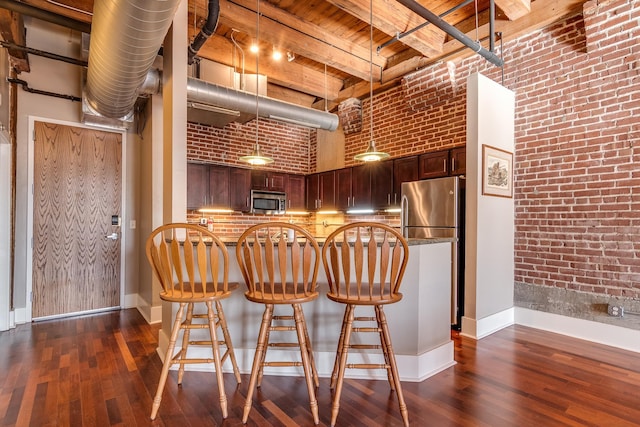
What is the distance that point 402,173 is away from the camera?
14.6 feet

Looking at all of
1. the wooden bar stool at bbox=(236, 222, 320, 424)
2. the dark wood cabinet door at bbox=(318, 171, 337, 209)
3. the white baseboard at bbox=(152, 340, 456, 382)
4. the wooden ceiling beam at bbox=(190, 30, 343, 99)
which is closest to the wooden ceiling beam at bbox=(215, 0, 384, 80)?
the wooden ceiling beam at bbox=(190, 30, 343, 99)

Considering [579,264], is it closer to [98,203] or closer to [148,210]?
[148,210]

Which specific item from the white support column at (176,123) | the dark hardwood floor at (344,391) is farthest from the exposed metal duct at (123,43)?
the dark hardwood floor at (344,391)

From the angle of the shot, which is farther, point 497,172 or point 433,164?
point 433,164

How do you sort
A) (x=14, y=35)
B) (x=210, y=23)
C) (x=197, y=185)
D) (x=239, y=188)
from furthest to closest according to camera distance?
1. (x=239, y=188)
2. (x=197, y=185)
3. (x=14, y=35)
4. (x=210, y=23)

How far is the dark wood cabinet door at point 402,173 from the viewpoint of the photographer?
429 centimetres

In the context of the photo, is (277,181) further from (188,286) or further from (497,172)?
(188,286)

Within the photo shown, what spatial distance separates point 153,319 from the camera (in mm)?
3676

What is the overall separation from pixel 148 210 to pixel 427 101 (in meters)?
3.86

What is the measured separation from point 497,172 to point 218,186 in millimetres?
3805

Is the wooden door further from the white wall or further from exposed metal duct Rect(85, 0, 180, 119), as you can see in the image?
the white wall

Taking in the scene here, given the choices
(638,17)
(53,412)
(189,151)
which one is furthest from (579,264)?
(189,151)

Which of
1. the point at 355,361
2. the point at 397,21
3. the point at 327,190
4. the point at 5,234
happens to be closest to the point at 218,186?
the point at 327,190

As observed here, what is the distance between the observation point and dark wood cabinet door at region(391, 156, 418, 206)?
169 inches
